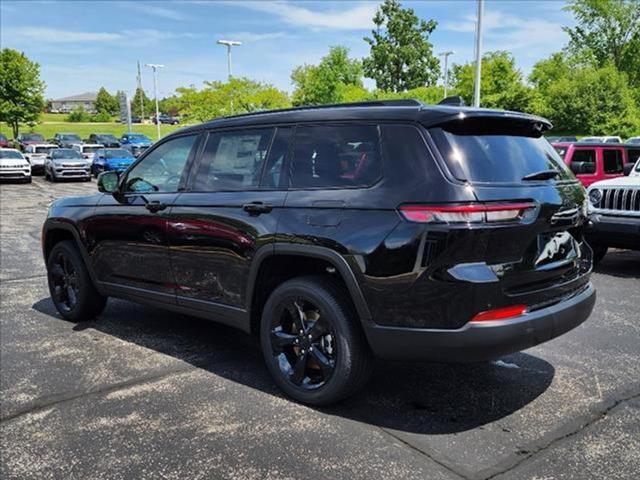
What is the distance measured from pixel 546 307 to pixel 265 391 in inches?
73.6

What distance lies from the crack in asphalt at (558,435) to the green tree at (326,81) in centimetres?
3619

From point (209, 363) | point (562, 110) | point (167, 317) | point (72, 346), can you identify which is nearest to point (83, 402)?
point (209, 363)

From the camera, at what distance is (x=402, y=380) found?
4.01m

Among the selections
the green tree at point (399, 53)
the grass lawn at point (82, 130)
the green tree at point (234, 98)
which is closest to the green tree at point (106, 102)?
the grass lawn at point (82, 130)

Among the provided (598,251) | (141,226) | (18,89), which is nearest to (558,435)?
(141,226)

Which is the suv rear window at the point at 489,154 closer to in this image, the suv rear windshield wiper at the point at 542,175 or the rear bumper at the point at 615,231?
the suv rear windshield wiper at the point at 542,175

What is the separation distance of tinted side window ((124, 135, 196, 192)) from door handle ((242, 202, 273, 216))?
896 mm

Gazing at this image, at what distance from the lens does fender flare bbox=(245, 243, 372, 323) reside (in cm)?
321

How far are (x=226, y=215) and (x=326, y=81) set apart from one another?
132ft

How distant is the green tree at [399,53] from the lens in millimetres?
75562

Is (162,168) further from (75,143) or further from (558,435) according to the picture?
(75,143)

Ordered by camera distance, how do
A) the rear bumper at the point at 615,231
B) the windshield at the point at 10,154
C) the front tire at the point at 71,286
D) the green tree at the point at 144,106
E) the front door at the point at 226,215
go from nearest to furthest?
the front door at the point at 226,215 → the front tire at the point at 71,286 → the rear bumper at the point at 615,231 → the windshield at the point at 10,154 → the green tree at the point at 144,106

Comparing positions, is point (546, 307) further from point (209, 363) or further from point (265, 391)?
point (209, 363)

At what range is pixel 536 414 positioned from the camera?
3443mm
